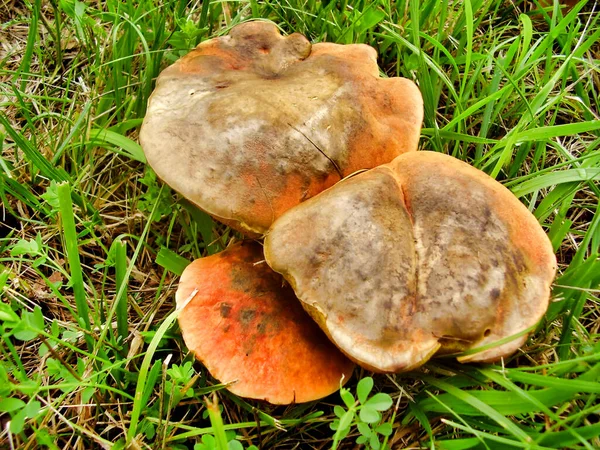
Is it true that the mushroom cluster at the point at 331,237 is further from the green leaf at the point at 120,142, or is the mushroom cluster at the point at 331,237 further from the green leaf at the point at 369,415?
the green leaf at the point at 120,142

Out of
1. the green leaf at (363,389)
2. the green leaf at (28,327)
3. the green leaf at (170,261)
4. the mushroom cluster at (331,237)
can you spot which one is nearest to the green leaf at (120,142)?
the mushroom cluster at (331,237)

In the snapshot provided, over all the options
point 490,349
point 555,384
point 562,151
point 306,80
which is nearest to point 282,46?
point 306,80

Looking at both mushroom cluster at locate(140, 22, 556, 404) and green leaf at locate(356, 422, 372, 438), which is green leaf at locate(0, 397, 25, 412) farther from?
green leaf at locate(356, 422, 372, 438)

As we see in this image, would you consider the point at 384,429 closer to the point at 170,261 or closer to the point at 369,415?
the point at 369,415

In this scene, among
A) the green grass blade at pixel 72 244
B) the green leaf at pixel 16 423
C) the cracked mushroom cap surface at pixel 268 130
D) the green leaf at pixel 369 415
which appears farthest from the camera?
the cracked mushroom cap surface at pixel 268 130

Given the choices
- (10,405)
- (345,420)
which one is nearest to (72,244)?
(10,405)

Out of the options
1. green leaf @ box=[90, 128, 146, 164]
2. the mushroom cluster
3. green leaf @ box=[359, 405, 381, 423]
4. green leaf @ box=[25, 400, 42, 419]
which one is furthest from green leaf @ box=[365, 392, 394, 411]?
green leaf @ box=[90, 128, 146, 164]

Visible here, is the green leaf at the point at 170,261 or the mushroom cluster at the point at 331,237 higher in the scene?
the mushroom cluster at the point at 331,237
